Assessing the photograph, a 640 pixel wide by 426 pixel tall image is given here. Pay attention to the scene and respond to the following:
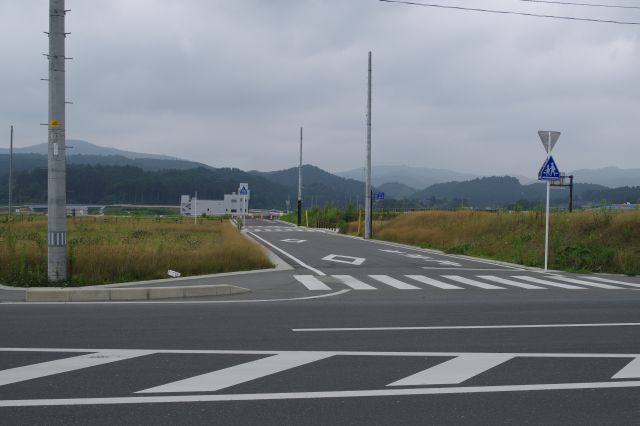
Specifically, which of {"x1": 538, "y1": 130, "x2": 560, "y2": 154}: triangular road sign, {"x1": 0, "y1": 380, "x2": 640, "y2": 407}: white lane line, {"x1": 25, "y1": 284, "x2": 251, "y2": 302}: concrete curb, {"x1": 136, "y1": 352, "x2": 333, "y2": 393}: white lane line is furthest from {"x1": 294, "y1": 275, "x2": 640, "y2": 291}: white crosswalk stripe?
{"x1": 0, "y1": 380, "x2": 640, "y2": 407}: white lane line

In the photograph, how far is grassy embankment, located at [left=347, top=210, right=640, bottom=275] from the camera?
18.7 m

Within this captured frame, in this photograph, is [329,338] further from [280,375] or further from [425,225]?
[425,225]

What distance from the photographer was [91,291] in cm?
1148

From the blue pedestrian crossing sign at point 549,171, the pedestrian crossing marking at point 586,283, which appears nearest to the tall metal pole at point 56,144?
the pedestrian crossing marking at point 586,283

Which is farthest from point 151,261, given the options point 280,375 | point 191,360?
point 280,375

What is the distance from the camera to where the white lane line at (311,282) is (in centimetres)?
1384

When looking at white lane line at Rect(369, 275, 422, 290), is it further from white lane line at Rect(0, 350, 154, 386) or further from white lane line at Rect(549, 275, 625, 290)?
white lane line at Rect(0, 350, 154, 386)

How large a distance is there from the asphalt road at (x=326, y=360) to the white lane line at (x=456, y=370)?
0.02 meters

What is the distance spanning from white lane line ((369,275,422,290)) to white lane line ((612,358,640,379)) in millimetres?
7109

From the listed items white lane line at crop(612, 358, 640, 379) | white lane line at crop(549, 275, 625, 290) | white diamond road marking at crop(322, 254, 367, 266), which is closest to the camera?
white lane line at crop(612, 358, 640, 379)

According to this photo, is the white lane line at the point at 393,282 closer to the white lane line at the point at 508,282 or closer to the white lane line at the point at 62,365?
the white lane line at the point at 508,282

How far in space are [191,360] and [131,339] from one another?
4.86ft

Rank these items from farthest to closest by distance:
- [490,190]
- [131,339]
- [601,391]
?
1. [490,190]
2. [131,339]
3. [601,391]

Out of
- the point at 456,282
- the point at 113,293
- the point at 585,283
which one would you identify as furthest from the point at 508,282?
the point at 113,293
